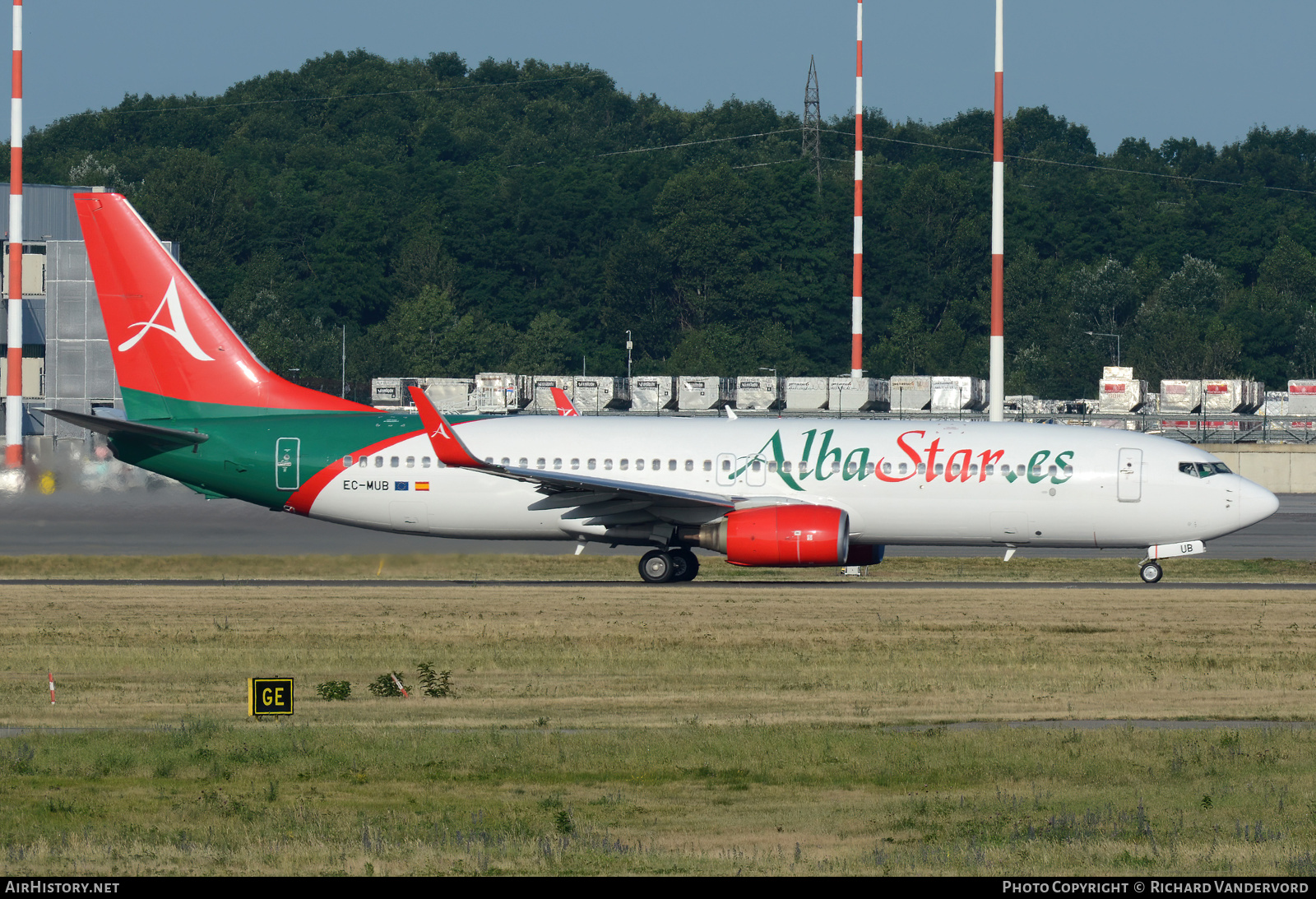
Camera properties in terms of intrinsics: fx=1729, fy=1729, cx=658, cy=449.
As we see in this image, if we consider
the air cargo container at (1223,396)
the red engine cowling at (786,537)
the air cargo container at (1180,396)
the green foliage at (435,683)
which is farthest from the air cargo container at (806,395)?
the green foliage at (435,683)

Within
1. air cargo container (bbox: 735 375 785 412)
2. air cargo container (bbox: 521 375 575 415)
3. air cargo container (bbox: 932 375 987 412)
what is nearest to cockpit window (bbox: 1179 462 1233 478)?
air cargo container (bbox: 932 375 987 412)

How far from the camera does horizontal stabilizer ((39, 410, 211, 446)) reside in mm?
36281

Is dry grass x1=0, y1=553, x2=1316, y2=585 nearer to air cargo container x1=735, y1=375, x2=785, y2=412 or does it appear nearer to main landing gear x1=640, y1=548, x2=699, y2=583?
main landing gear x1=640, y1=548, x2=699, y2=583

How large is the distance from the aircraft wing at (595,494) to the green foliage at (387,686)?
1328 cm

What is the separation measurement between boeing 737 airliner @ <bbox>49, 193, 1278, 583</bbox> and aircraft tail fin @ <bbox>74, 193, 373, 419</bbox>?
0.04 m

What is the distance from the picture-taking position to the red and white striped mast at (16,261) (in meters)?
58.6

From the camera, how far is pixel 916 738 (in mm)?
18766

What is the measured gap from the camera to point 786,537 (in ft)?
116

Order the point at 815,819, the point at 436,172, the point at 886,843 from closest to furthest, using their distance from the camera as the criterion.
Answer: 1. the point at 886,843
2. the point at 815,819
3. the point at 436,172

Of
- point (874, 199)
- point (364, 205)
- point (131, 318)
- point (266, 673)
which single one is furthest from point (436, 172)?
point (266, 673)

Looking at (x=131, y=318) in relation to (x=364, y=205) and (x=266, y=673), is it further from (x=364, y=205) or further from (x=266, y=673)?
(x=364, y=205)

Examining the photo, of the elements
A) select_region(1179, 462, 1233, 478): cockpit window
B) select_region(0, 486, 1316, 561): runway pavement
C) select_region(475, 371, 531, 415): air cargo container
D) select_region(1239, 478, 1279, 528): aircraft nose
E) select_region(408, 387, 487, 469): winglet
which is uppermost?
select_region(475, 371, 531, 415): air cargo container

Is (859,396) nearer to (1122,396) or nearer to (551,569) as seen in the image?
(1122,396)

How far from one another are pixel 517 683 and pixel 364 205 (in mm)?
158860
